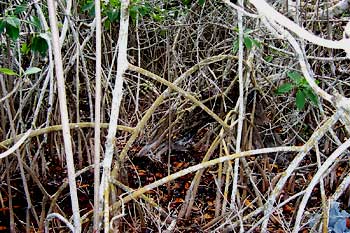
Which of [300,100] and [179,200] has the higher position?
[300,100]

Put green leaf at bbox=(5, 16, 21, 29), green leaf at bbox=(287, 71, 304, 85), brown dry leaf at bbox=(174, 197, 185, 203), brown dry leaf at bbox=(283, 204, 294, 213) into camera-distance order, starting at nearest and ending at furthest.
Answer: green leaf at bbox=(5, 16, 21, 29) → green leaf at bbox=(287, 71, 304, 85) → brown dry leaf at bbox=(283, 204, 294, 213) → brown dry leaf at bbox=(174, 197, 185, 203)

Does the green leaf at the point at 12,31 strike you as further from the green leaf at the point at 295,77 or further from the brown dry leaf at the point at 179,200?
the brown dry leaf at the point at 179,200

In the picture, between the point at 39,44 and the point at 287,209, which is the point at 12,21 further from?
the point at 287,209

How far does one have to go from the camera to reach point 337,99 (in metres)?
1.21

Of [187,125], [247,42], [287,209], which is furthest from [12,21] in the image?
[187,125]

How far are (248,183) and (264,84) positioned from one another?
497 mm

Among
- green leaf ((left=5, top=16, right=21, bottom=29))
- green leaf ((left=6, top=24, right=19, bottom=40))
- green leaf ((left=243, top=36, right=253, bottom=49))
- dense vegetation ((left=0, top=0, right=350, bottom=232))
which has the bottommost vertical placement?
dense vegetation ((left=0, top=0, right=350, bottom=232))

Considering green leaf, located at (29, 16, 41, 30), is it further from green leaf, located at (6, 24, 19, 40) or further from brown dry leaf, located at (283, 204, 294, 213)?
brown dry leaf, located at (283, 204, 294, 213)

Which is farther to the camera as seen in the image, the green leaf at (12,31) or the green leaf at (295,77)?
the green leaf at (295,77)

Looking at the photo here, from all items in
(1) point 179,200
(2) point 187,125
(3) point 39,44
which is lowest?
(1) point 179,200

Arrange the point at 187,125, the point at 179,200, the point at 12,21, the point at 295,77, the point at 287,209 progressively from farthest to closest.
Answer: the point at 187,125 < the point at 179,200 < the point at 287,209 < the point at 295,77 < the point at 12,21

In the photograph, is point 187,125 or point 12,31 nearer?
point 12,31

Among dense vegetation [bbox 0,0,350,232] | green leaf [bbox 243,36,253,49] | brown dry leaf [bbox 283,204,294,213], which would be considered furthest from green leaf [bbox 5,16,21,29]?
A: brown dry leaf [bbox 283,204,294,213]

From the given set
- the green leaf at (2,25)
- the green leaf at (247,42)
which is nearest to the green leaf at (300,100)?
the green leaf at (247,42)
